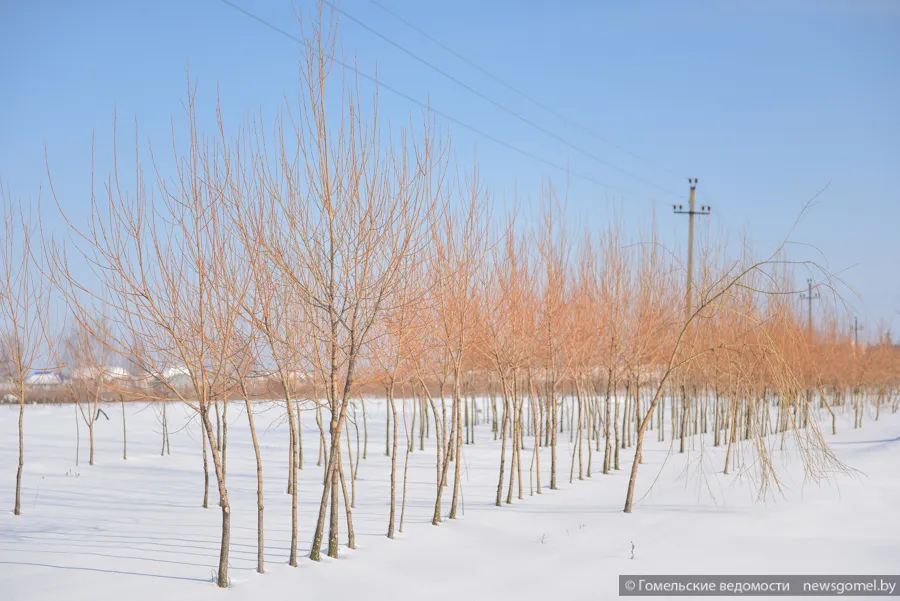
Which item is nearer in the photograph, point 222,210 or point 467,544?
point 222,210

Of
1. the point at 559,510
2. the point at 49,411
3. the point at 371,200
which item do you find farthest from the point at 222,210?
the point at 49,411

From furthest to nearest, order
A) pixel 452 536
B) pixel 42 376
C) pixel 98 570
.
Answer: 1. pixel 42 376
2. pixel 452 536
3. pixel 98 570

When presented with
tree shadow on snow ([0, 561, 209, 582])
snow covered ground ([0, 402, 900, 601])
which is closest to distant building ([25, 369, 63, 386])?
snow covered ground ([0, 402, 900, 601])

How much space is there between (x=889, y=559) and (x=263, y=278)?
23.6 feet

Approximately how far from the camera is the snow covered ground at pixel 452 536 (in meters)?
6.96

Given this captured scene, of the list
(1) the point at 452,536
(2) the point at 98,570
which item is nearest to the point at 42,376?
(2) the point at 98,570

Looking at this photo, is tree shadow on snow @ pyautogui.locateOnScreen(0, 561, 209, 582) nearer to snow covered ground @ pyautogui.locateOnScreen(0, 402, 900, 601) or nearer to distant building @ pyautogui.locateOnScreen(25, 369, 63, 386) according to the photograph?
snow covered ground @ pyautogui.locateOnScreen(0, 402, 900, 601)

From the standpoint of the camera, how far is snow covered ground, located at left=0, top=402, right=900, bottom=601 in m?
6.96

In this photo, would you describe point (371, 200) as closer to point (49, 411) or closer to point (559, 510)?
point (559, 510)

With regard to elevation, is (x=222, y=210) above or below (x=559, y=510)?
above

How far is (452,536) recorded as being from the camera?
905 centimetres

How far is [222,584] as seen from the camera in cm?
663

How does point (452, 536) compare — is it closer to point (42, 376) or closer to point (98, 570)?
point (98, 570)

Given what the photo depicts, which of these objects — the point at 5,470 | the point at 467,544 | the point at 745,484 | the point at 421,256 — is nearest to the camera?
the point at 467,544
